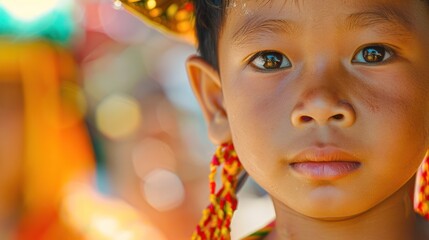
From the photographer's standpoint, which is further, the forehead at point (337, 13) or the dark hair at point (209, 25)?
the dark hair at point (209, 25)

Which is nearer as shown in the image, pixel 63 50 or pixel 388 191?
pixel 388 191

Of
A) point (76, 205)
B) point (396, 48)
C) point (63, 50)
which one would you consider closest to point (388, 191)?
point (396, 48)

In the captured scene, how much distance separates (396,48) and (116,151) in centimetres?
348

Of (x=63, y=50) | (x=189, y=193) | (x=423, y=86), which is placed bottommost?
(x=423, y=86)

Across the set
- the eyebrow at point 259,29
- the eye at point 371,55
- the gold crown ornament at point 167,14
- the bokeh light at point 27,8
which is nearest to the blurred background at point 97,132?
the bokeh light at point 27,8

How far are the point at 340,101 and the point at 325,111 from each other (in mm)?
40

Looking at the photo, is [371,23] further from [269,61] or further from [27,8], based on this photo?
[27,8]

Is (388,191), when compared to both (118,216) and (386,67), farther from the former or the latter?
(118,216)

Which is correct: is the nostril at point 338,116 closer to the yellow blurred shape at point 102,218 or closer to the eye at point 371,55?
the eye at point 371,55

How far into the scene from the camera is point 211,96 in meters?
2.51

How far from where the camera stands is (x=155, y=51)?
6.03 meters

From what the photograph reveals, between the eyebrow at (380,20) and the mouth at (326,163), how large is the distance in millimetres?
270

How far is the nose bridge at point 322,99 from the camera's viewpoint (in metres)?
1.97

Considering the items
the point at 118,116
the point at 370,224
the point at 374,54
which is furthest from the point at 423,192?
the point at 118,116
